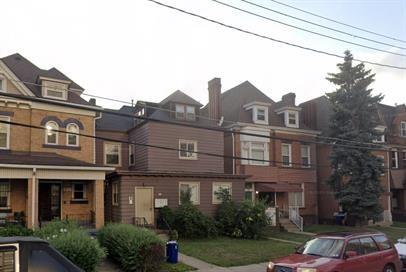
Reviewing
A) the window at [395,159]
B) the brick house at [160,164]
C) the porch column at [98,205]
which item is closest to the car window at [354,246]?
the brick house at [160,164]

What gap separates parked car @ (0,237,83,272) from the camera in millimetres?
6375

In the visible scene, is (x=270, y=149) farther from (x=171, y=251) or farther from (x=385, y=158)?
(x=171, y=251)

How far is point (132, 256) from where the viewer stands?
49.7 feet

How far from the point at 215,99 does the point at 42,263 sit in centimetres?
2859

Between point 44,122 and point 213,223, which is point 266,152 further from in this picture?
point 44,122

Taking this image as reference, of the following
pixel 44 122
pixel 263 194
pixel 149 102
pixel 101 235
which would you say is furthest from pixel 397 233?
pixel 44 122

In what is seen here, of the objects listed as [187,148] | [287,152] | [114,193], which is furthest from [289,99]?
[114,193]

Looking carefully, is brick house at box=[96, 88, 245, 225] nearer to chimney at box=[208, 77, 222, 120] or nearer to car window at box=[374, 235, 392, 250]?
chimney at box=[208, 77, 222, 120]

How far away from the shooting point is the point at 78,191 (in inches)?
1097

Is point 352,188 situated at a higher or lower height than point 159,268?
higher

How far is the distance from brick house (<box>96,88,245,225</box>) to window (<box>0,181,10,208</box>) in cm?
577

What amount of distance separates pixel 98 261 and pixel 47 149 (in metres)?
14.2

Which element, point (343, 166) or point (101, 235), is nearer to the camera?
point (101, 235)

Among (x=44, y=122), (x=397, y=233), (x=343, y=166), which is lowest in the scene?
(x=397, y=233)
